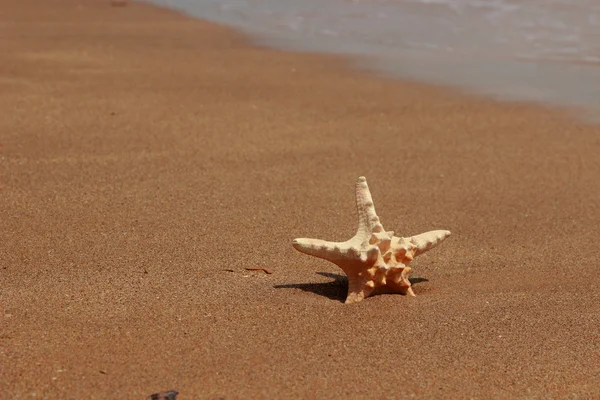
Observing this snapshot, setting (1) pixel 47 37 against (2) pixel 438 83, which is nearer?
(2) pixel 438 83

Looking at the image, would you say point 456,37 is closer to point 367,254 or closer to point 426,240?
point 426,240

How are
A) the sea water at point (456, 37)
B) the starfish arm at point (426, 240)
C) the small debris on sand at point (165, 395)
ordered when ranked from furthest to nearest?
1. the sea water at point (456, 37)
2. the starfish arm at point (426, 240)
3. the small debris on sand at point (165, 395)

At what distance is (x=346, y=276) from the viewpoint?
391 centimetres

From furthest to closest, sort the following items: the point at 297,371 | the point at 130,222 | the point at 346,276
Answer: the point at 130,222, the point at 346,276, the point at 297,371

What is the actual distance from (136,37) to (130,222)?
204 inches

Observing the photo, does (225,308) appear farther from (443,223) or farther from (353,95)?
(353,95)

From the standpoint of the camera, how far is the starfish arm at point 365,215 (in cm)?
354

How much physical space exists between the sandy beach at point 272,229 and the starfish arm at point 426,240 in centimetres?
20

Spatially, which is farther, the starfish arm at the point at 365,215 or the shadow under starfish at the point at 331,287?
the shadow under starfish at the point at 331,287

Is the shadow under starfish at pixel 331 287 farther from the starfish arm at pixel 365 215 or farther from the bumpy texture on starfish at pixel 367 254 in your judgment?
the starfish arm at pixel 365 215

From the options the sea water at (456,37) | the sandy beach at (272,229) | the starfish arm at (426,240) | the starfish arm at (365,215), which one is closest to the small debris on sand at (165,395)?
the sandy beach at (272,229)

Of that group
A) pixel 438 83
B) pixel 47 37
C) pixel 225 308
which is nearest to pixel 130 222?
pixel 225 308

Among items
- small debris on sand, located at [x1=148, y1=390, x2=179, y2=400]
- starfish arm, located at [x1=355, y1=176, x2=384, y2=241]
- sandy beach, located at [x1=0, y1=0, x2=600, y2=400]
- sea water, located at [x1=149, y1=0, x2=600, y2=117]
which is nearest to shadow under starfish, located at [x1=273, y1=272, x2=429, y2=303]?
sandy beach, located at [x1=0, y1=0, x2=600, y2=400]

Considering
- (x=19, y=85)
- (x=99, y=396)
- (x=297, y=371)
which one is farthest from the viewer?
(x=19, y=85)
